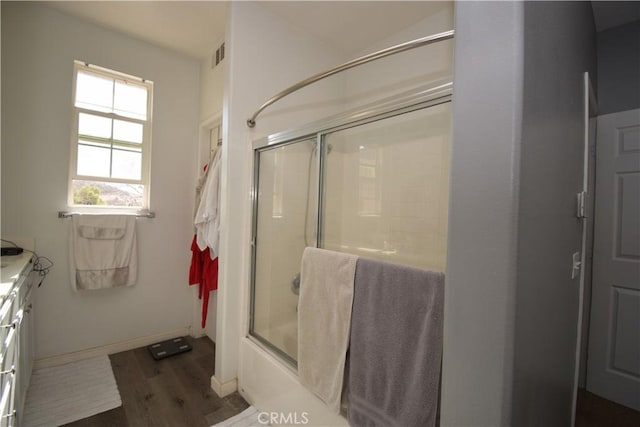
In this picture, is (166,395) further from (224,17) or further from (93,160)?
(224,17)

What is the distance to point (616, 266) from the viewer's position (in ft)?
6.22

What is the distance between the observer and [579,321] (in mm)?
1413

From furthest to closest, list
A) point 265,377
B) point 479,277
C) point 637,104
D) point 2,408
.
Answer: point 637,104 → point 265,377 → point 2,408 → point 479,277

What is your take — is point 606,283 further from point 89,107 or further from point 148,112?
point 89,107

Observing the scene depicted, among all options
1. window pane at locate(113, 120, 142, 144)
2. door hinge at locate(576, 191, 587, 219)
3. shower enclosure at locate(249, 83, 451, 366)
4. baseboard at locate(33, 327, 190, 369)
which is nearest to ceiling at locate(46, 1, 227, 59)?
window pane at locate(113, 120, 142, 144)

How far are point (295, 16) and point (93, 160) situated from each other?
203cm

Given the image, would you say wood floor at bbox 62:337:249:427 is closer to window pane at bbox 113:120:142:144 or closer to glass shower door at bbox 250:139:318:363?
glass shower door at bbox 250:139:318:363

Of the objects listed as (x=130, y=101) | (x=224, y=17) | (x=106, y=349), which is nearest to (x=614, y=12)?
(x=224, y=17)

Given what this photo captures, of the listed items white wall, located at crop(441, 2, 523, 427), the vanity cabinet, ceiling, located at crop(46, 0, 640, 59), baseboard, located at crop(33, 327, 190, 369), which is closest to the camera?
white wall, located at crop(441, 2, 523, 427)

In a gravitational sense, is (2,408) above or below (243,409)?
above

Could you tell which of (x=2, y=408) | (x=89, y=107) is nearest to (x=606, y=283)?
(x=2, y=408)

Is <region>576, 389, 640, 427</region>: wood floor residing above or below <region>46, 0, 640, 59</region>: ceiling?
below

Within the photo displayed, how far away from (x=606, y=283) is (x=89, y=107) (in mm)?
4180

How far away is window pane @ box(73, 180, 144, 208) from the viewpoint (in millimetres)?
2293
